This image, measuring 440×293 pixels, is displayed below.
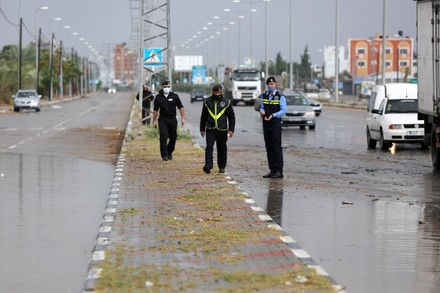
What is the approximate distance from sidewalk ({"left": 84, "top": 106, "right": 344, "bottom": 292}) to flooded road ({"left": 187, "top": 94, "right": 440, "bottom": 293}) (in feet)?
1.17

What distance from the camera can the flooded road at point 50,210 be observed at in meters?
10.5

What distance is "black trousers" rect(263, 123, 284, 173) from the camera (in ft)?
69.1

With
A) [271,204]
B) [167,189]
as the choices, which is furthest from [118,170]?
[271,204]

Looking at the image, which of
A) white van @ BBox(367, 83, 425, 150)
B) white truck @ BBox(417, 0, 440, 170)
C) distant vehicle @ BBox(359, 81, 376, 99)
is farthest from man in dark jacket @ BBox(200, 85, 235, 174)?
distant vehicle @ BBox(359, 81, 376, 99)

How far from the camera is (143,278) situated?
31.8ft

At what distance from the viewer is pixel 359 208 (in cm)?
1611

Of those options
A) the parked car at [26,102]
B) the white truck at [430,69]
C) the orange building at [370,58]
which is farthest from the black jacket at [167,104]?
the orange building at [370,58]

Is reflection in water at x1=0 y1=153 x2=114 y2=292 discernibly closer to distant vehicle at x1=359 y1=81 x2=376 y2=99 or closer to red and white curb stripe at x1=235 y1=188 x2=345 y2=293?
red and white curb stripe at x1=235 y1=188 x2=345 y2=293

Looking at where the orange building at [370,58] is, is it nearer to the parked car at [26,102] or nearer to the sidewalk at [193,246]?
the parked car at [26,102]

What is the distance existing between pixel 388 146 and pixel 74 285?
22527mm

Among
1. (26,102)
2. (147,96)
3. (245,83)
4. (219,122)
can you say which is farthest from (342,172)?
(245,83)

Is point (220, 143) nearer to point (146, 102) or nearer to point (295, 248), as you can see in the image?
point (295, 248)

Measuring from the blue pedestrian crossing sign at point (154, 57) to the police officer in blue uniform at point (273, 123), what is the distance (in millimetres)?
18589

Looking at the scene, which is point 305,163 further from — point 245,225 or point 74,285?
point 74,285
